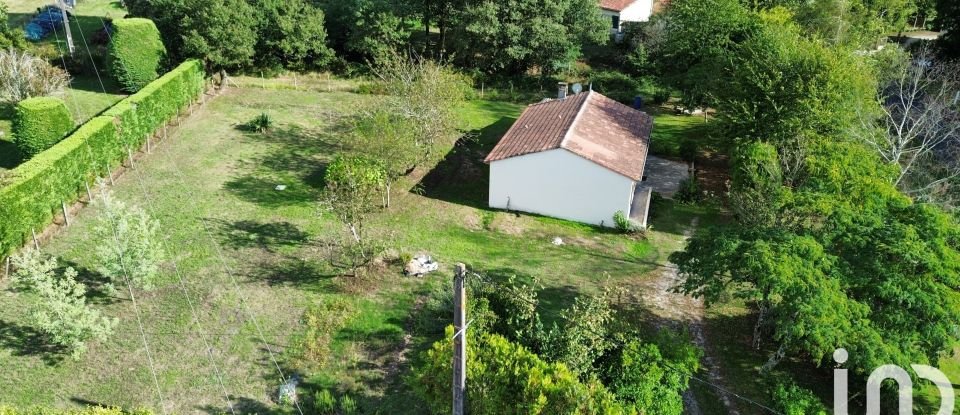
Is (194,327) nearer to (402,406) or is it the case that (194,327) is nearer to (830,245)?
(402,406)

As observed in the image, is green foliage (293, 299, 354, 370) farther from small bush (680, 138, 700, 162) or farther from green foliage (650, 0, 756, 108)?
green foliage (650, 0, 756, 108)

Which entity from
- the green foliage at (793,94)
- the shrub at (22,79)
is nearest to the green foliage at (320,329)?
the green foliage at (793,94)

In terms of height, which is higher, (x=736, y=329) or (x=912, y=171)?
(x=912, y=171)

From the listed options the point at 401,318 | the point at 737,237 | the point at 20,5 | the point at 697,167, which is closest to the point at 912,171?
the point at 697,167

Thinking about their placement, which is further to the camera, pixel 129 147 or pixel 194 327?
pixel 129 147

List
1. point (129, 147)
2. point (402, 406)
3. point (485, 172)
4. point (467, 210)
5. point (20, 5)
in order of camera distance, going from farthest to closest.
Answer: point (20, 5) → point (485, 172) → point (129, 147) → point (467, 210) → point (402, 406)
